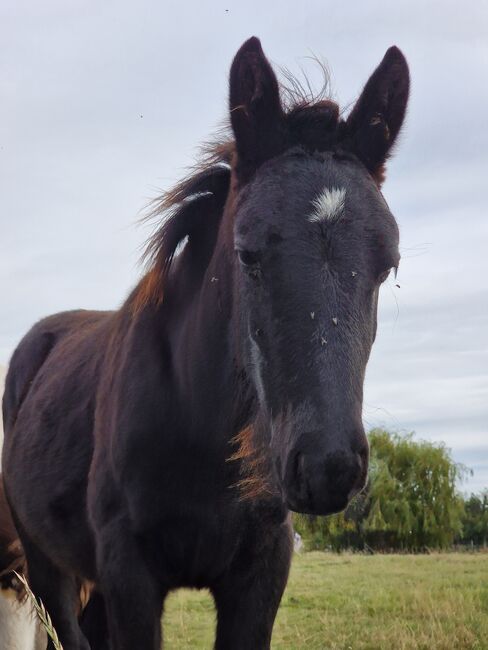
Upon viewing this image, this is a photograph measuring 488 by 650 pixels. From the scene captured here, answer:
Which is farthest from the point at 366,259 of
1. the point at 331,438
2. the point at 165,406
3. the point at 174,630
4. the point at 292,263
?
the point at 174,630

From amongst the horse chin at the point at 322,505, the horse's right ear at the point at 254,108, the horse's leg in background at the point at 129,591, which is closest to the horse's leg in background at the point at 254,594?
the horse's leg in background at the point at 129,591

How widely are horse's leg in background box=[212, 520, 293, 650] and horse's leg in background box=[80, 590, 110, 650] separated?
93.0 inches

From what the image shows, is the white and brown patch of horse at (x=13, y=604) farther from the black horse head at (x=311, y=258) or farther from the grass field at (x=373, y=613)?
the black horse head at (x=311, y=258)

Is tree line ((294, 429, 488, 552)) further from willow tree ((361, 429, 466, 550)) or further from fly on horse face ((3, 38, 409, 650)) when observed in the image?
fly on horse face ((3, 38, 409, 650))

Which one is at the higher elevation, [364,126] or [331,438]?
[364,126]

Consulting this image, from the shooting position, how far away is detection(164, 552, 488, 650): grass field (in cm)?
764

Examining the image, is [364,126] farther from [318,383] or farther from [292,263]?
[318,383]

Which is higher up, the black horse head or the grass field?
the black horse head

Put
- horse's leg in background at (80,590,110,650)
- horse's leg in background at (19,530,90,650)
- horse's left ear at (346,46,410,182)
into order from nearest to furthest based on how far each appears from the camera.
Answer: horse's left ear at (346,46,410,182) → horse's leg in background at (19,530,90,650) → horse's leg in background at (80,590,110,650)

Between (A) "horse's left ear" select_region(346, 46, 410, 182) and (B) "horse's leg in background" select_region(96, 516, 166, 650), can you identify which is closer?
(A) "horse's left ear" select_region(346, 46, 410, 182)

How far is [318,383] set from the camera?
2963mm

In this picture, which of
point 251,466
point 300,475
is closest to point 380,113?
point 251,466

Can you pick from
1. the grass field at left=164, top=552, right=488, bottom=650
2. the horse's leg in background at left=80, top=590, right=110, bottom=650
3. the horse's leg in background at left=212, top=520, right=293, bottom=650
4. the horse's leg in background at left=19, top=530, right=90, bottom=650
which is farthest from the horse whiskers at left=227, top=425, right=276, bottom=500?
the grass field at left=164, top=552, right=488, bottom=650

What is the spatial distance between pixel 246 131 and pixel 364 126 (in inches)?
18.7
